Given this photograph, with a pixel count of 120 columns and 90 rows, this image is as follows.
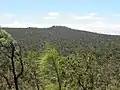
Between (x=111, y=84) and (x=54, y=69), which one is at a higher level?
(x=54, y=69)

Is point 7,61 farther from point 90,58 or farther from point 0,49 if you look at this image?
point 90,58

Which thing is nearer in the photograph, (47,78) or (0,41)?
(0,41)

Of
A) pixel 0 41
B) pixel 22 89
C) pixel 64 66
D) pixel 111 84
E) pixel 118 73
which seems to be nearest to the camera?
pixel 0 41

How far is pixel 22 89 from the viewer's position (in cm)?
9769

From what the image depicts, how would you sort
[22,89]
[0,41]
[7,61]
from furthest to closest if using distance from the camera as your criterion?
[22,89] → [7,61] → [0,41]

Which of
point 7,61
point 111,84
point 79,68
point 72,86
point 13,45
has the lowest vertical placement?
point 111,84

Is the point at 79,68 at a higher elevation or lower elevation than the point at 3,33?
lower

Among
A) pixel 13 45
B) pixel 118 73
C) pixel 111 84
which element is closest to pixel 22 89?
pixel 111 84

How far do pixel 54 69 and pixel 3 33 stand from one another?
26727mm

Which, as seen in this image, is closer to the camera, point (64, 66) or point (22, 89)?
point (64, 66)

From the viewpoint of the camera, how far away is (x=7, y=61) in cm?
4075

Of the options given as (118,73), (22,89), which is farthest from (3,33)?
(118,73)

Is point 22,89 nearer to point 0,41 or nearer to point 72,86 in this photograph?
point 72,86

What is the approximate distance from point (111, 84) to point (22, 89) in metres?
34.8
